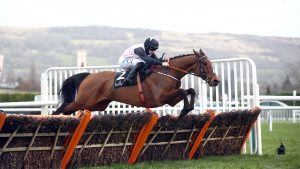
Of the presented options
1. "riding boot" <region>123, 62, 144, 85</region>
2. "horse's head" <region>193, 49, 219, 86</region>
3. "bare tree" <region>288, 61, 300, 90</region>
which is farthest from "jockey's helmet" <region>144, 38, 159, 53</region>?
"bare tree" <region>288, 61, 300, 90</region>

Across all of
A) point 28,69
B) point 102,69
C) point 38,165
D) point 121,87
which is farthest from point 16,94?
point 38,165

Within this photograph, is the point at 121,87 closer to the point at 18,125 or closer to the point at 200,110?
the point at 200,110

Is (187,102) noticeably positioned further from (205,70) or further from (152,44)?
(152,44)

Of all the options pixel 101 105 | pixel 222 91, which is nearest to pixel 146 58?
pixel 222 91

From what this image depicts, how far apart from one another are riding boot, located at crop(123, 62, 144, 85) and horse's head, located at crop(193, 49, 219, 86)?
829mm

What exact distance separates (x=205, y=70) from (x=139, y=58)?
1.05 meters

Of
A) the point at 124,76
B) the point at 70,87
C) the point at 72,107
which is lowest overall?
the point at 72,107

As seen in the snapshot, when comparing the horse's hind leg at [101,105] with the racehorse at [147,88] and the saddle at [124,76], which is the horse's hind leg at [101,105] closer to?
the racehorse at [147,88]

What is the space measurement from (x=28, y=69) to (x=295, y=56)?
10.2 metres

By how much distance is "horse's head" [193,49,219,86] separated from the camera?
35.1ft

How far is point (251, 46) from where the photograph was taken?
32.0 m

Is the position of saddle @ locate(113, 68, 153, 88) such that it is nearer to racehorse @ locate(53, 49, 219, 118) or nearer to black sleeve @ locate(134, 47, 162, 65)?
racehorse @ locate(53, 49, 219, 118)

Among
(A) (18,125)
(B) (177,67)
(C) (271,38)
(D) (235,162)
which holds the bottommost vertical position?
(D) (235,162)

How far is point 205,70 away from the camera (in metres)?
10.8
